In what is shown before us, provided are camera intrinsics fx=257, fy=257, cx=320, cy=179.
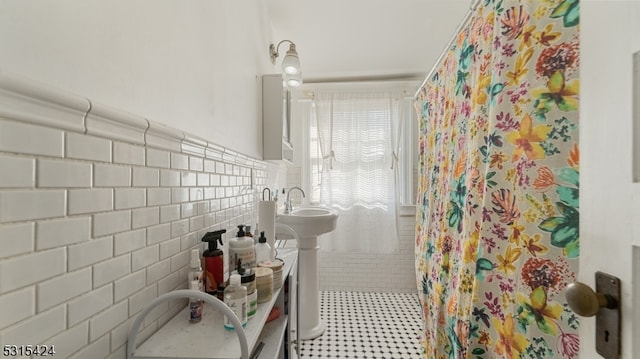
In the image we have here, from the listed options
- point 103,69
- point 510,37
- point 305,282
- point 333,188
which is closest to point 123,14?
point 103,69

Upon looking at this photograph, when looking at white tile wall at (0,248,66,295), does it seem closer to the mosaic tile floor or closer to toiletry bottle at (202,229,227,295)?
toiletry bottle at (202,229,227,295)

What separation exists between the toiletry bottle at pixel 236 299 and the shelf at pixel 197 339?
28mm

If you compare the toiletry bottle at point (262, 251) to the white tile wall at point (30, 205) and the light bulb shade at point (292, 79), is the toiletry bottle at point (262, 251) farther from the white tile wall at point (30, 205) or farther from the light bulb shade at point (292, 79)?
the light bulb shade at point (292, 79)

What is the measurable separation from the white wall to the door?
3.05ft

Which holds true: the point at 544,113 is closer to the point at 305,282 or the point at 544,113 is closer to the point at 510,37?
the point at 510,37

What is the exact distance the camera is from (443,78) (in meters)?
1.51

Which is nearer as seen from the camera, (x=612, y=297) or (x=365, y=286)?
(x=612, y=297)

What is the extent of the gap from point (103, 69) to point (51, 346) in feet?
1.75

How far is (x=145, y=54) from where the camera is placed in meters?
0.67

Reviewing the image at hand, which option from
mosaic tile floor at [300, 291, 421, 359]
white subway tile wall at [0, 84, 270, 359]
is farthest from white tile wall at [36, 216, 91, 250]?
mosaic tile floor at [300, 291, 421, 359]

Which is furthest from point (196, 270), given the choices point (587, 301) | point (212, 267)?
point (587, 301)

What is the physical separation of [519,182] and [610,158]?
0.47 metres

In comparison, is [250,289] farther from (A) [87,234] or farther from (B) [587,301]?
(B) [587,301]

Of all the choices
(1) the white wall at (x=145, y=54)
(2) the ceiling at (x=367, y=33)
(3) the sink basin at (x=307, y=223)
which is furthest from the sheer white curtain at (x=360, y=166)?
(1) the white wall at (x=145, y=54)
